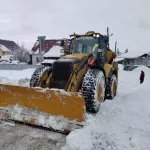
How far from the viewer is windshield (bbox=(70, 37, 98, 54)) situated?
690 centimetres

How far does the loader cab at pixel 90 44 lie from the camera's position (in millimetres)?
6820

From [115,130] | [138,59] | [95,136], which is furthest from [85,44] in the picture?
[138,59]

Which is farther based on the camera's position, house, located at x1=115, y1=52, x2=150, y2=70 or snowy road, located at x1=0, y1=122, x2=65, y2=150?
house, located at x1=115, y1=52, x2=150, y2=70

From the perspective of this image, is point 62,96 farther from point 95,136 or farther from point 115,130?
point 115,130

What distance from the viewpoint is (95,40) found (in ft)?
22.6

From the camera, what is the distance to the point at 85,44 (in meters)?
7.00

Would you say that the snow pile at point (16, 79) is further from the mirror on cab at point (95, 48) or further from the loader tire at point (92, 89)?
the loader tire at point (92, 89)

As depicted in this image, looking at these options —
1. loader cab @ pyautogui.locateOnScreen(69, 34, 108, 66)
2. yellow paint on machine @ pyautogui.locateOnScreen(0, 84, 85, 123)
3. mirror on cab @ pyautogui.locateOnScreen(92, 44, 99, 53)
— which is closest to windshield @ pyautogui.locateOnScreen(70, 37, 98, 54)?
loader cab @ pyautogui.locateOnScreen(69, 34, 108, 66)

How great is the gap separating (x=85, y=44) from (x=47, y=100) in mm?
2939

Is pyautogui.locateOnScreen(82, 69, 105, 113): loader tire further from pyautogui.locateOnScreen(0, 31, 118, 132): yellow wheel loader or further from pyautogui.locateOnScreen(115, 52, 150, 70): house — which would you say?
pyautogui.locateOnScreen(115, 52, 150, 70): house

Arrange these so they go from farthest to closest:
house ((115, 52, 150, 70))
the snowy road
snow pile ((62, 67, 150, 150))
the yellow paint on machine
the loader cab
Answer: house ((115, 52, 150, 70))
the loader cab
the yellow paint on machine
the snowy road
snow pile ((62, 67, 150, 150))

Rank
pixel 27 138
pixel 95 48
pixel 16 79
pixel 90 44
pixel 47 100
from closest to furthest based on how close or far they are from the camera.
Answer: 1. pixel 27 138
2. pixel 47 100
3. pixel 95 48
4. pixel 90 44
5. pixel 16 79

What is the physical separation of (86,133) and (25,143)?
3.86 feet

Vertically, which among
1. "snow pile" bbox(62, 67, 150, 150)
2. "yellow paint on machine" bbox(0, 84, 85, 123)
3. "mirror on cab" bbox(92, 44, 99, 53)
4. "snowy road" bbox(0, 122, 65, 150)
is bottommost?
"snowy road" bbox(0, 122, 65, 150)
